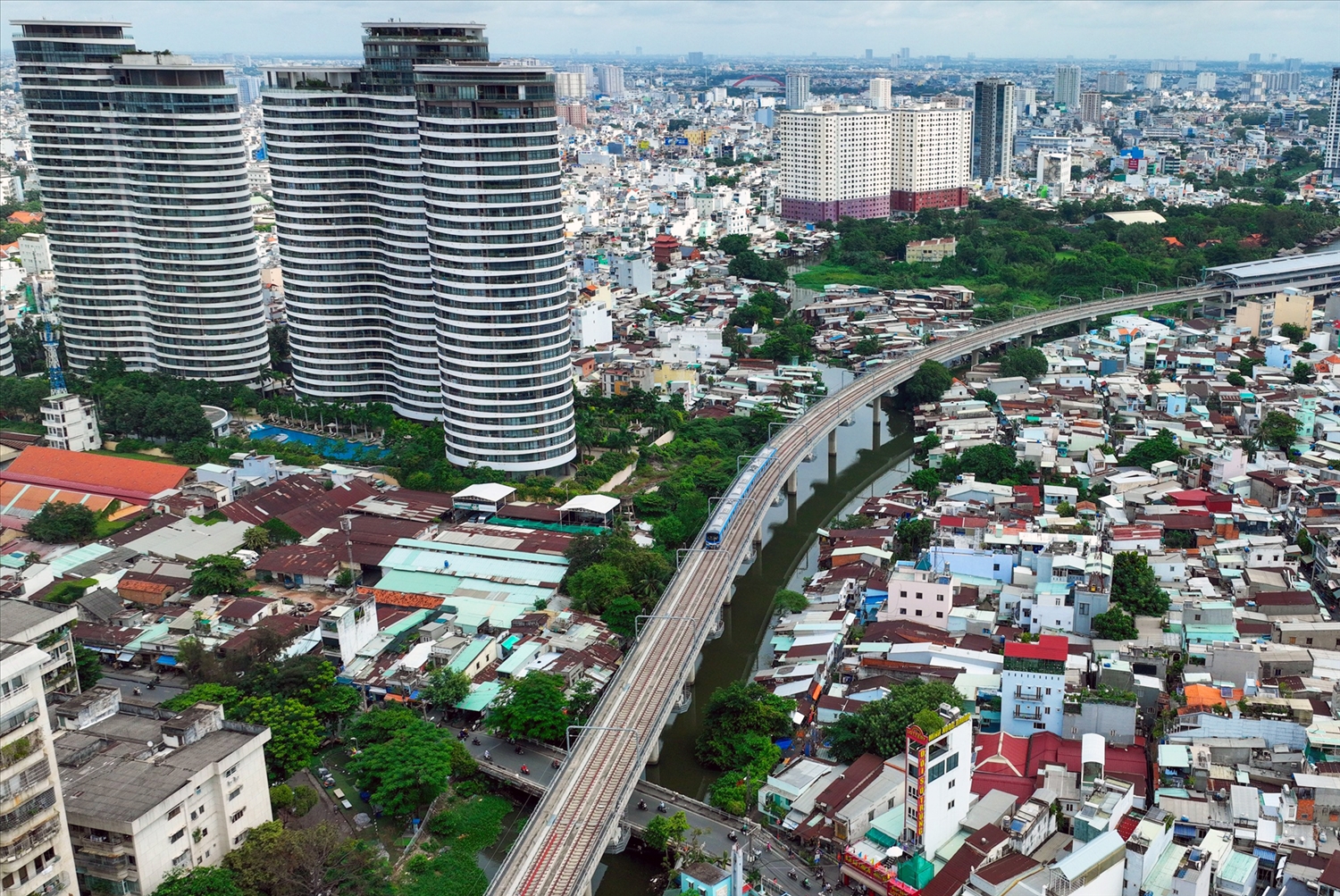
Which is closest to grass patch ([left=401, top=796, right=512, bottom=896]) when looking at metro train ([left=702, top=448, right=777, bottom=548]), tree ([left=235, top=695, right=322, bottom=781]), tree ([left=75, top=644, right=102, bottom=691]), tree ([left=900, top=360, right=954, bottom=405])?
tree ([left=235, top=695, right=322, bottom=781])

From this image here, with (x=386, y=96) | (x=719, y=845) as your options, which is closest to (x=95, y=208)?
(x=386, y=96)

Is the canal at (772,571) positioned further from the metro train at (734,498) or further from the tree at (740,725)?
the metro train at (734,498)

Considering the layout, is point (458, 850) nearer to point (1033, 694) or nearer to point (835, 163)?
point (1033, 694)

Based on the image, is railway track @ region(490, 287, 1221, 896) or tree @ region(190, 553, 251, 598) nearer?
railway track @ region(490, 287, 1221, 896)

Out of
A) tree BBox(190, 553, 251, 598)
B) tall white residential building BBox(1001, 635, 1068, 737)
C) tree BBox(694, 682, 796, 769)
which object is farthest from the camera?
tree BBox(190, 553, 251, 598)

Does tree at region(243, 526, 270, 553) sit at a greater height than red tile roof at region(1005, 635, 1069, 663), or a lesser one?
lesser

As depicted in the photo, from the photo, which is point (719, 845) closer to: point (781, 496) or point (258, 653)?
point (258, 653)

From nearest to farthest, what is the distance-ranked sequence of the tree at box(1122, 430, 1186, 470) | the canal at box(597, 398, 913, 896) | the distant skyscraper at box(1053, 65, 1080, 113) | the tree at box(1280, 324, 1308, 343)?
the canal at box(597, 398, 913, 896) < the tree at box(1122, 430, 1186, 470) < the tree at box(1280, 324, 1308, 343) < the distant skyscraper at box(1053, 65, 1080, 113)

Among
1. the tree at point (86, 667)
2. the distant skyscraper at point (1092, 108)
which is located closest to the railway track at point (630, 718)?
the tree at point (86, 667)

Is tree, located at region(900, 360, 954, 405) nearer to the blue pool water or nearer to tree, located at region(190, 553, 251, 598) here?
the blue pool water
